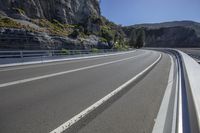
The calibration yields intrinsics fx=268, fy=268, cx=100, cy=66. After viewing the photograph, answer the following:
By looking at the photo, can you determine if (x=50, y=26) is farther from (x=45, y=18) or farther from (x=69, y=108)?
(x=69, y=108)

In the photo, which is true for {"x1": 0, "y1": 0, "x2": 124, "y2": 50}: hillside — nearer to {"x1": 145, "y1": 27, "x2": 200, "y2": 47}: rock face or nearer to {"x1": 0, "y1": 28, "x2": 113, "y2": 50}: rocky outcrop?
{"x1": 0, "y1": 28, "x2": 113, "y2": 50}: rocky outcrop

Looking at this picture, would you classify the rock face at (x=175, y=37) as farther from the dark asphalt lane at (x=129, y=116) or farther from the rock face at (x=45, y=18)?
the dark asphalt lane at (x=129, y=116)

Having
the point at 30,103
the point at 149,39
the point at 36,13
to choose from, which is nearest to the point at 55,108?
the point at 30,103

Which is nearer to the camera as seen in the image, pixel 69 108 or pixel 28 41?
pixel 69 108

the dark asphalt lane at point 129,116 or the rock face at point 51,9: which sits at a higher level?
the rock face at point 51,9

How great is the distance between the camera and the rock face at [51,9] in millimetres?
62344

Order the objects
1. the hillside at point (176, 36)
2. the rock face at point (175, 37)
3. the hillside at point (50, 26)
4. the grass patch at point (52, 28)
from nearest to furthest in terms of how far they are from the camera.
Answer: the hillside at point (50, 26)
the grass patch at point (52, 28)
the rock face at point (175, 37)
the hillside at point (176, 36)

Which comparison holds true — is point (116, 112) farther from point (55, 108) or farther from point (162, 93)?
point (162, 93)

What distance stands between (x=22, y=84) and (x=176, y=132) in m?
6.44

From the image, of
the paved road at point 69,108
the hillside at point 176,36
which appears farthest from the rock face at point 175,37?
the paved road at point 69,108

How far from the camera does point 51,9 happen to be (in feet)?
264

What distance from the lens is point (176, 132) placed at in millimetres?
4777

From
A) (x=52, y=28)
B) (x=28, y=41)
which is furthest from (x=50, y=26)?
(x=28, y=41)

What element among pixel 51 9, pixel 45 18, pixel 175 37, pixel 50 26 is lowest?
pixel 175 37
